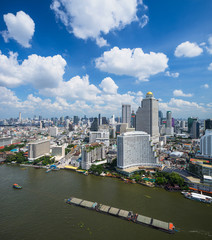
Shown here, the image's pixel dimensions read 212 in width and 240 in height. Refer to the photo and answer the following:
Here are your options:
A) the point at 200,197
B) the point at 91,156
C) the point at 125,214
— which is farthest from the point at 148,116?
the point at 125,214

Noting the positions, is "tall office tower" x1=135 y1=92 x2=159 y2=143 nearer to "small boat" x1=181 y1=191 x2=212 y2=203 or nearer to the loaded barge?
"small boat" x1=181 y1=191 x2=212 y2=203

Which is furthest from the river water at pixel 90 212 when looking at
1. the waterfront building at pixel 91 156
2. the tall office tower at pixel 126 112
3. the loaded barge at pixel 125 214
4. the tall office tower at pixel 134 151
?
the tall office tower at pixel 126 112

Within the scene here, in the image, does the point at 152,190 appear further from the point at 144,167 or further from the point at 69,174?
the point at 69,174

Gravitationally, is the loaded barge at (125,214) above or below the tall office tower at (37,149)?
below

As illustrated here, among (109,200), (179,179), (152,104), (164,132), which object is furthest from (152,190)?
(164,132)

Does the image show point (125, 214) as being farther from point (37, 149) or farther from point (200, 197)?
point (37, 149)

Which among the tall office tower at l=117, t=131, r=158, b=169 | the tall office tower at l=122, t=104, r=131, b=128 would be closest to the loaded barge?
the tall office tower at l=117, t=131, r=158, b=169

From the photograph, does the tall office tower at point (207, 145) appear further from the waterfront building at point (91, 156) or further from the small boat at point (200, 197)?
the waterfront building at point (91, 156)
